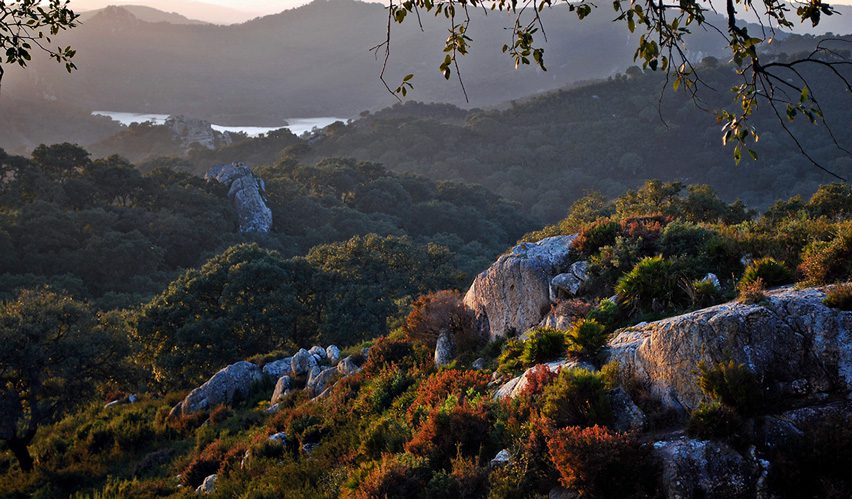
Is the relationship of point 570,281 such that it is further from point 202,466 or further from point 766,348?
point 202,466

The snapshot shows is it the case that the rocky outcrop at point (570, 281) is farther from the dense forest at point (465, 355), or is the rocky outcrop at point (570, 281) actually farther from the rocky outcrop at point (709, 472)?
the rocky outcrop at point (709, 472)

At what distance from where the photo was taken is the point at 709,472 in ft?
22.0

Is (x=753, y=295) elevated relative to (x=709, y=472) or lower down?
elevated

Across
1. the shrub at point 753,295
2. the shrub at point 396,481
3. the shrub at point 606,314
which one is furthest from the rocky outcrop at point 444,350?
the shrub at point 753,295

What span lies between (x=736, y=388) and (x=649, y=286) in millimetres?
4050

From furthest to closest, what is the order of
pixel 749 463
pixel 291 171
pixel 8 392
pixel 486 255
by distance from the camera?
pixel 291 171 → pixel 486 255 → pixel 8 392 → pixel 749 463

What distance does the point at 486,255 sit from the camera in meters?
61.2

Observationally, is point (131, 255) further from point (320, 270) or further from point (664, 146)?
point (664, 146)

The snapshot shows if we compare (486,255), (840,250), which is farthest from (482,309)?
(486,255)

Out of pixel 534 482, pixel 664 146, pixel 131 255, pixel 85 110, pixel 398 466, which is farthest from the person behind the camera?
pixel 85 110

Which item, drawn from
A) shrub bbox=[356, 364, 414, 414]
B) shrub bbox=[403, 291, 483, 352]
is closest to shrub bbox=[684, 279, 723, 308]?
shrub bbox=[403, 291, 483, 352]

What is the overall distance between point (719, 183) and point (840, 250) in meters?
109

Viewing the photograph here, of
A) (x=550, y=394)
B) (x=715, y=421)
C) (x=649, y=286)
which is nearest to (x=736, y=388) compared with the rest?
(x=715, y=421)

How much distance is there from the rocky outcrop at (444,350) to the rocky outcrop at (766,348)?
6.77 metres
